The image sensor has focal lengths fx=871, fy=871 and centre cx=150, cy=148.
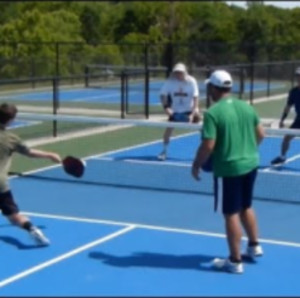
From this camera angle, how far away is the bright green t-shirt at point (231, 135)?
782 centimetres

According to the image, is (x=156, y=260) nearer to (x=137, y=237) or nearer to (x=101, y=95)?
(x=137, y=237)

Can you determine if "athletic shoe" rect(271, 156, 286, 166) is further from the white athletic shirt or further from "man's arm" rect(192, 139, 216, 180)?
"man's arm" rect(192, 139, 216, 180)

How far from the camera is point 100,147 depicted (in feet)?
55.1

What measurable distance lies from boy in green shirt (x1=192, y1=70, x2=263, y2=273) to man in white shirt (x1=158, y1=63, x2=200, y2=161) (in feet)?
21.9

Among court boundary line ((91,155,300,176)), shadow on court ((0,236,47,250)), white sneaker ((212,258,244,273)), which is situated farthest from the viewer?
court boundary line ((91,155,300,176))

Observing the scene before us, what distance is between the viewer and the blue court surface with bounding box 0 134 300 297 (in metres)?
7.80

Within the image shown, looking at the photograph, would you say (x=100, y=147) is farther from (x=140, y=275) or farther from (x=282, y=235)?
(x=140, y=275)

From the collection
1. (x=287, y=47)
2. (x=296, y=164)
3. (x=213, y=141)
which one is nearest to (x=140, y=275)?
(x=213, y=141)

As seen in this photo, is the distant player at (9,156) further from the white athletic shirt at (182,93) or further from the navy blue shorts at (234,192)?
the white athletic shirt at (182,93)

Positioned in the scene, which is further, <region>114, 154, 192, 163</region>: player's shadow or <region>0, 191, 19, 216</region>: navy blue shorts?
<region>114, 154, 192, 163</region>: player's shadow

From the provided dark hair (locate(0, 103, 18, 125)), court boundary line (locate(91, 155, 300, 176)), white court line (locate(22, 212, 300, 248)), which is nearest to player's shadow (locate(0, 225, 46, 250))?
white court line (locate(22, 212, 300, 248))

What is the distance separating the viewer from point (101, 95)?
30.9 m

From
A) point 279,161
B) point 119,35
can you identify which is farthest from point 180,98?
point 119,35

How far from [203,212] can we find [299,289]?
332 cm
